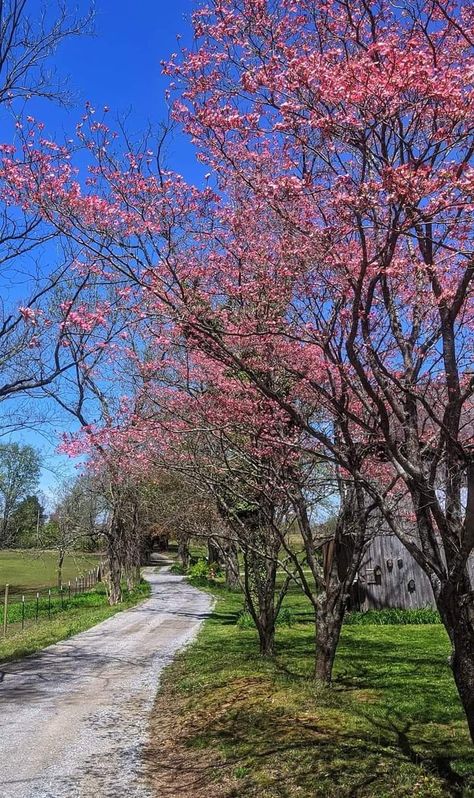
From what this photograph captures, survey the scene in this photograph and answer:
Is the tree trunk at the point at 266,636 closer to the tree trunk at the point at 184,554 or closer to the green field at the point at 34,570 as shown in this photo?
the green field at the point at 34,570

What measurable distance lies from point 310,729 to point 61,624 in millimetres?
14472

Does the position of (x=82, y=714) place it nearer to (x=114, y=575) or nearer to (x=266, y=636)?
(x=266, y=636)

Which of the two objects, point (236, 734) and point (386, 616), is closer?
point (236, 734)

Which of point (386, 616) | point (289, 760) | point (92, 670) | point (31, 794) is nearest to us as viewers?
point (31, 794)

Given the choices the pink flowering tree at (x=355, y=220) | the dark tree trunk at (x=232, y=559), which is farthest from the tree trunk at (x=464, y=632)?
the dark tree trunk at (x=232, y=559)

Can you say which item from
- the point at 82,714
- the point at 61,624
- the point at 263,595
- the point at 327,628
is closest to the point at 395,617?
the point at 263,595

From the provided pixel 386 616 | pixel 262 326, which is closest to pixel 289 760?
pixel 262 326

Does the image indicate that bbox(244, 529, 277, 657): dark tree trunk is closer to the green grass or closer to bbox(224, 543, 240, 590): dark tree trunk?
bbox(224, 543, 240, 590): dark tree trunk

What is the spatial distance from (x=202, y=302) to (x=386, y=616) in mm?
12900

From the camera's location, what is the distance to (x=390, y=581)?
59.6 ft

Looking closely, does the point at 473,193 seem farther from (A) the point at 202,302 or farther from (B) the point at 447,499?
(A) the point at 202,302

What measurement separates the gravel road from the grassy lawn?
35cm

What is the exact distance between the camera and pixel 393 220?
13.2 ft

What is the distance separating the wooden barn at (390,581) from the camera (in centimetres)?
1673
